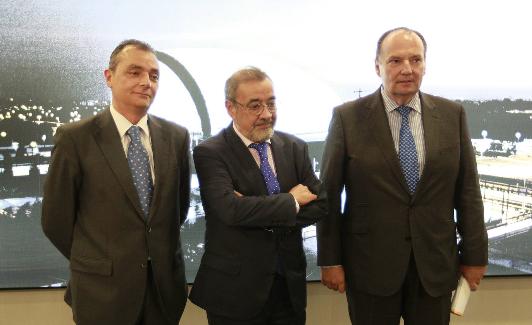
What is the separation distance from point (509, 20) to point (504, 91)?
42 cm

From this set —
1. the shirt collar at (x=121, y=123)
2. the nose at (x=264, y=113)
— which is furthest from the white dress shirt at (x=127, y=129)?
the nose at (x=264, y=113)

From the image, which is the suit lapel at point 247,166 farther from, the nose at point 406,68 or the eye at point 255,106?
the nose at point 406,68

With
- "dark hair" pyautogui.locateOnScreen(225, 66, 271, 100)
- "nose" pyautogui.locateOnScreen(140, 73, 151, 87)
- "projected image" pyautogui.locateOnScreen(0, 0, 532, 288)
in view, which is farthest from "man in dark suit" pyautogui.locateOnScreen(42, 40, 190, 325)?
"projected image" pyautogui.locateOnScreen(0, 0, 532, 288)

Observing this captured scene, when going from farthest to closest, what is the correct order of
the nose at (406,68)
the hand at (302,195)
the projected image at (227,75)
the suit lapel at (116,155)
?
1. the projected image at (227,75)
2. the nose at (406,68)
3. the hand at (302,195)
4. the suit lapel at (116,155)

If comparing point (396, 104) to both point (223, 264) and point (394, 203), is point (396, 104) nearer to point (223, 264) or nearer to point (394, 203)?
point (394, 203)

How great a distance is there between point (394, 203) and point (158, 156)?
0.95 meters

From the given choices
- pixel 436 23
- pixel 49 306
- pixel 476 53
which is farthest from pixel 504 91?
pixel 49 306

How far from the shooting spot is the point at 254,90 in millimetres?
1759

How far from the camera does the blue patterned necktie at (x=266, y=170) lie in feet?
5.94

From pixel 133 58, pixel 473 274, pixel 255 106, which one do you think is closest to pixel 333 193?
pixel 255 106

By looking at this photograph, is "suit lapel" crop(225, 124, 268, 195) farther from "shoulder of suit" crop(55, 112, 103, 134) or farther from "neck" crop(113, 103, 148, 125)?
"shoulder of suit" crop(55, 112, 103, 134)

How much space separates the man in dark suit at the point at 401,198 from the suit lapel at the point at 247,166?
0.31 meters

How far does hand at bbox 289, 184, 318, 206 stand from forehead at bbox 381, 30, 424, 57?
659 mm

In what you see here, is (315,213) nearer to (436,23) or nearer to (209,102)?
(209,102)
